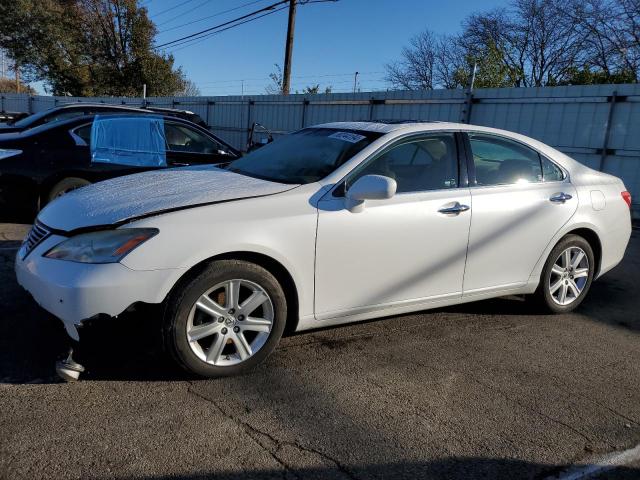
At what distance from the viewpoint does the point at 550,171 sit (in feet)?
15.4

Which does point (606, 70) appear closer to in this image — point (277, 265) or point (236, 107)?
point (236, 107)

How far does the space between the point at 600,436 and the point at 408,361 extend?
3.93 feet

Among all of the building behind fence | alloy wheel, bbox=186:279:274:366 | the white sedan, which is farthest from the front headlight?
the building behind fence

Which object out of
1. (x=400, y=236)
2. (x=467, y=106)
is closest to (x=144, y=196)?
(x=400, y=236)

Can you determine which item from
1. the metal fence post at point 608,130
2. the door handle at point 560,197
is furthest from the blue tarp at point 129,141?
the metal fence post at point 608,130

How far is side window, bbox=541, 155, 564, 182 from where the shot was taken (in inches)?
184

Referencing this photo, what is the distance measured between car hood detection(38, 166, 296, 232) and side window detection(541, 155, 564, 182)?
2304mm

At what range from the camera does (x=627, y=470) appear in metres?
2.67

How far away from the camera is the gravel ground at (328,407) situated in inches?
101

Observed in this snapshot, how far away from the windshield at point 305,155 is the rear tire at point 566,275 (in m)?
1.92

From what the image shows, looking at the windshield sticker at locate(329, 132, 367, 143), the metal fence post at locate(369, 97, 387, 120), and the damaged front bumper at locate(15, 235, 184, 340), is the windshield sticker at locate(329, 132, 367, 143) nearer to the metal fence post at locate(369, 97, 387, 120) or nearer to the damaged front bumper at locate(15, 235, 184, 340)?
the damaged front bumper at locate(15, 235, 184, 340)

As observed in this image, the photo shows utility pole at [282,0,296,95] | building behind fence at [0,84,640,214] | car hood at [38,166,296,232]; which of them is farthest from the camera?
utility pole at [282,0,296,95]

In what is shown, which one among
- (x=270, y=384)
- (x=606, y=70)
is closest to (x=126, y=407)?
(x=270, y=384)

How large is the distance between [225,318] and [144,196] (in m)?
0.91
